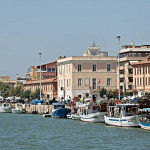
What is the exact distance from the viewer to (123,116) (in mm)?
81750

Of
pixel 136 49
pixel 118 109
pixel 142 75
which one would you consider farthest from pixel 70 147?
pixel 136 49

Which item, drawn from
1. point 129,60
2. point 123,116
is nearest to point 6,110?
point 129,60

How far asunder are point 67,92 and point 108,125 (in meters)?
63.9

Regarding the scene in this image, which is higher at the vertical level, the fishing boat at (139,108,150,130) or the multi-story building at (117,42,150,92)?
the multi-story building at (117,42,150,92)

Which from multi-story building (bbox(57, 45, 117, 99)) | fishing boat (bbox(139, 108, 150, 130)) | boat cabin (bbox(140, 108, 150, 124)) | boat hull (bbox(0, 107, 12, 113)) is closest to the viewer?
fishing boat (bbox(139, 108, 150, 130))

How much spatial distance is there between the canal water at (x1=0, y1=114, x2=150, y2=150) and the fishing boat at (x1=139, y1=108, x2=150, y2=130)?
618 millimetres

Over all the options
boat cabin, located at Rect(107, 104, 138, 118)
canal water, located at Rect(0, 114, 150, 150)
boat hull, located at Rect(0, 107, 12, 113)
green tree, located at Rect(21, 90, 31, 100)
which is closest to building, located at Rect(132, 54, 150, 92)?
boat hull, located at Rect(0, 107, 12, 113)

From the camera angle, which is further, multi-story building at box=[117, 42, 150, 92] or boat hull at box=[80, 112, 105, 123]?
multi-story building at box=[117, 42, 150, 92]

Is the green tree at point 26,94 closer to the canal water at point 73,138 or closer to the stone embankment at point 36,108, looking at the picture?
the stone embankment at point 36,108

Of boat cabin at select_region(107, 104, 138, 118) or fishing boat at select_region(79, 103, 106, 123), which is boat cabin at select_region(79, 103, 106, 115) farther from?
boat cabin at select_region(107, 104, 138, 118)

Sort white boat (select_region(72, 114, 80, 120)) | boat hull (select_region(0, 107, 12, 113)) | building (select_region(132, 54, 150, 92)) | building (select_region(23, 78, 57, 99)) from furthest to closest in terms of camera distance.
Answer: building (select_region(23, 78, 57, 99)) < boat hull (select_region(0, 107, 12, 113)) < building (select_region(132, 54, 150, 92)) < white boat (select_region(72, 114, 80, 120))

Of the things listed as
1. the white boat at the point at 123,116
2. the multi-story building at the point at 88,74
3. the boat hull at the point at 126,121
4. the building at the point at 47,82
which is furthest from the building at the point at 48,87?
the boat hull at the point at 126,121

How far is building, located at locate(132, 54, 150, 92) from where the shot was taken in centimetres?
13338

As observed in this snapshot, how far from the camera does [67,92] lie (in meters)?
150
